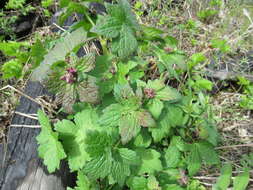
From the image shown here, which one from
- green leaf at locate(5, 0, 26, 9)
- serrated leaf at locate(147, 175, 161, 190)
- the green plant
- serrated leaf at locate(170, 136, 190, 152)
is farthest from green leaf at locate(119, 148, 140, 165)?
green leaf at locate(5, 0, 26, 9)

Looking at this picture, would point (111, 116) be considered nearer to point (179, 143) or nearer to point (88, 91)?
point (88, 91)

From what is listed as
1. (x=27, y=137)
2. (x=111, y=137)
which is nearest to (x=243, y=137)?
(x=111, y=137)

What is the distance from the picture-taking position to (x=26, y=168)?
4.38ft

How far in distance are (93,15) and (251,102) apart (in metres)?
1.47

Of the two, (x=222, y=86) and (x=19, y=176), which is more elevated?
(x=19, y=176)

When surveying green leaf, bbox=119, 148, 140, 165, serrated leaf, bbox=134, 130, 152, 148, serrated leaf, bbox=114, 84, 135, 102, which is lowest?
serrated leaf, bbox=134, 130, 152, 148

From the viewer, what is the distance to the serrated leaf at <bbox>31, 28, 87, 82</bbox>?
1.17m

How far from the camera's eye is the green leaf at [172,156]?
1392 mm

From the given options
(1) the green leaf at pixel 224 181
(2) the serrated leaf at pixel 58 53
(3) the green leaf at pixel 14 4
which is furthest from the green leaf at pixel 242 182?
(3) the green leaf at pixel 14 4

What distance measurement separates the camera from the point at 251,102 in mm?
2043

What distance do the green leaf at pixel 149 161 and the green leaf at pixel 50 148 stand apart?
42 centimetres

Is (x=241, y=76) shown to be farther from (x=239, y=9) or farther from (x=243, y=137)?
(x=239, y=9)

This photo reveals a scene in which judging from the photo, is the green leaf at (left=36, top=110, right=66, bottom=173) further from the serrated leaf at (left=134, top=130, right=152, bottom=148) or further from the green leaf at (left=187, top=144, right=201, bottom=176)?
the green leaf at (left=187, top=144, right=201, bottom=176)

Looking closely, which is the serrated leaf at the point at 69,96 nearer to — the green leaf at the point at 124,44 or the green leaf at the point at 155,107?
the green leaf at the point at 124,44
